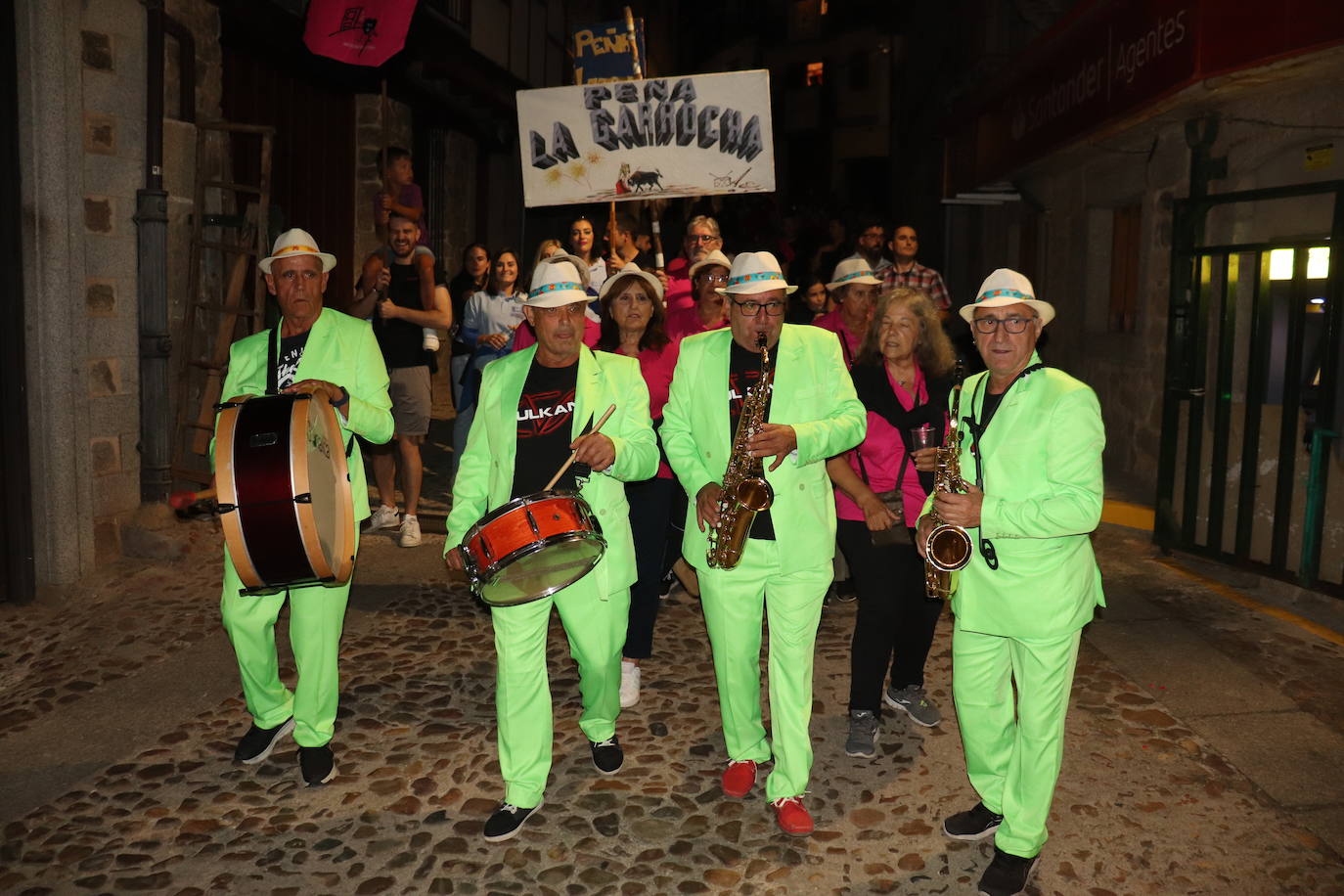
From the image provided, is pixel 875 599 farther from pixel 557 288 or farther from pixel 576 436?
pixel 557 288

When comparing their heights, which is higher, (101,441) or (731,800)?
(101,441)

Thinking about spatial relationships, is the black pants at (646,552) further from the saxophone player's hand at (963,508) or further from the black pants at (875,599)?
the saxophone player's hand at (963,508)

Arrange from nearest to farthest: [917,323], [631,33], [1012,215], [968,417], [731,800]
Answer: [968,417]
[731,800]
[917,323]
[631,33]
[1012,215]

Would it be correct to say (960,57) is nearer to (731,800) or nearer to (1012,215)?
(1012,215)

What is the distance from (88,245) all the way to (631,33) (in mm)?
5167

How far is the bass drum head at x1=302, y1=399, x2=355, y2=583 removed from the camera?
411 cm

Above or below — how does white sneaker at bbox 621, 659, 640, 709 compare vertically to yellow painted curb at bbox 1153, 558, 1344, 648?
below

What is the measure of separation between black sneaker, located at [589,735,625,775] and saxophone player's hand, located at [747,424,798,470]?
1.48m

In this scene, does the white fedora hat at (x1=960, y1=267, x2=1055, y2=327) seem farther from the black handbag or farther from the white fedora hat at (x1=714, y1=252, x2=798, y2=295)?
the black handbag

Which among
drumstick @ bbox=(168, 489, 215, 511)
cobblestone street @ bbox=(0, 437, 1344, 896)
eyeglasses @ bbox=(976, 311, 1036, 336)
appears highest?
eyeglasses @ bbox=(976, 311, 1036, 336)

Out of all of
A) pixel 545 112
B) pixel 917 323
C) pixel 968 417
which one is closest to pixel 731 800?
pixel 968 417

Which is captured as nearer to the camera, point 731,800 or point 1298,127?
point 731,800

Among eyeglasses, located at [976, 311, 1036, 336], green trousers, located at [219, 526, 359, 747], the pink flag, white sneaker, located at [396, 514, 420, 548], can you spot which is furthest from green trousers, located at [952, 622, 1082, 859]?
the pink flag

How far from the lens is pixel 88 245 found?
6.95m
